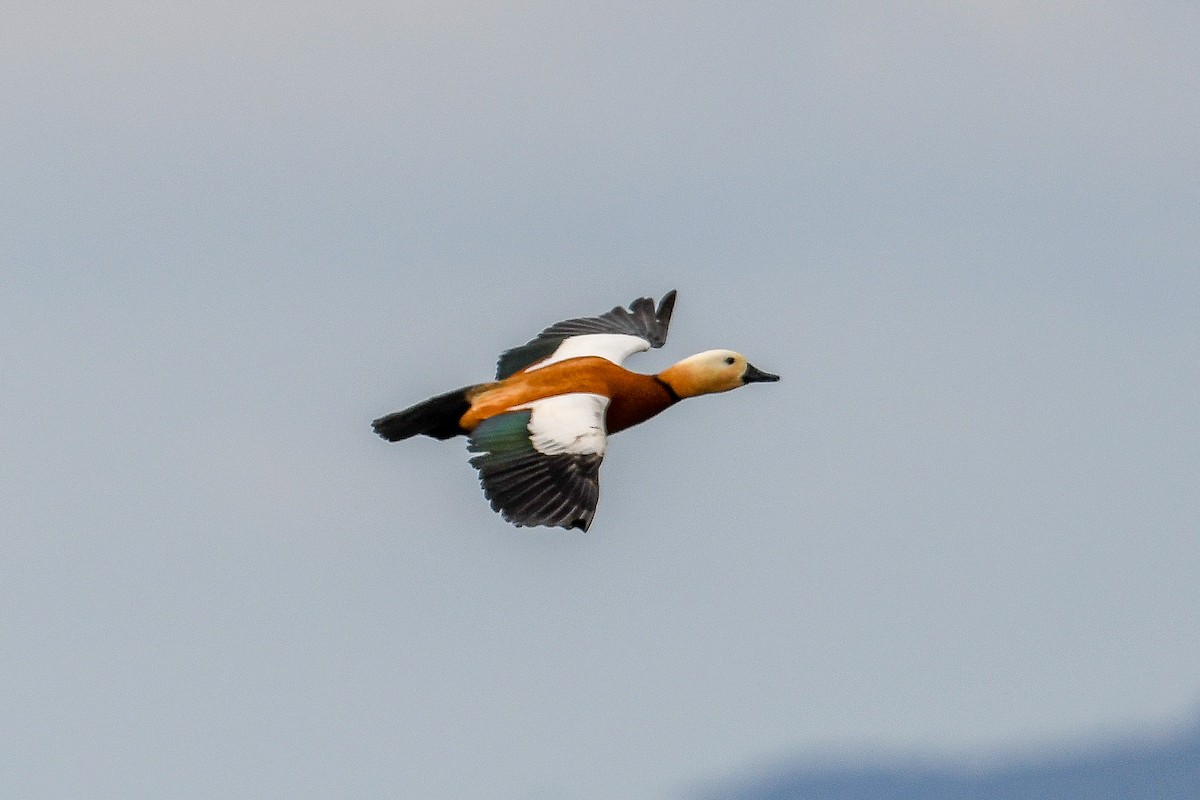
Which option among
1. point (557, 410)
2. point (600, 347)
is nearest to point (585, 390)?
point (557, 410)

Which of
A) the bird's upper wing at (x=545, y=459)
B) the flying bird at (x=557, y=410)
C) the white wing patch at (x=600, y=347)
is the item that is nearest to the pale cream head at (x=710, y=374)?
the flying bird at (x=557, y=410)

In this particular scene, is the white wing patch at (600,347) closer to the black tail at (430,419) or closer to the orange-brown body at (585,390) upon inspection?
the orange-brown body at (585,390)

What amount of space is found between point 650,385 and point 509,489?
11.4 feet

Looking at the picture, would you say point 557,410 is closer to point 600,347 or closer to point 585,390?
point 585,390

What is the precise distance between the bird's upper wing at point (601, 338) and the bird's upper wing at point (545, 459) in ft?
9.51

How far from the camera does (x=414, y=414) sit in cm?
2531

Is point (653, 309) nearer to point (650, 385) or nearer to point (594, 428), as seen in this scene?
point (650, 385)

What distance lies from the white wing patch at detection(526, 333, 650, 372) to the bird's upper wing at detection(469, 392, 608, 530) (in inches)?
110

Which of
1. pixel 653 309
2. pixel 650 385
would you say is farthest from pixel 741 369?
pixel 653 309

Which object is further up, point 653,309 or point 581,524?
point 653,309

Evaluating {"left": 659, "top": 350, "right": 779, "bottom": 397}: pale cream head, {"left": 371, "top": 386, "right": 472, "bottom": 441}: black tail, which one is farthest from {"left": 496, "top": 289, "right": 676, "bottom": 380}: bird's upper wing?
{"left": 371, "top": 386, "right": 472, "bottom": 441}: black tail

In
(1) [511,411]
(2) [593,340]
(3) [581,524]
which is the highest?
(2) [593,340]

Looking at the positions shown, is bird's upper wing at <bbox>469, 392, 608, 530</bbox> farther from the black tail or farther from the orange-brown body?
the black tail

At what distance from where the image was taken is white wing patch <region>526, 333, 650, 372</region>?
28.0m
